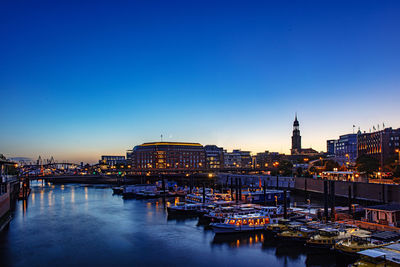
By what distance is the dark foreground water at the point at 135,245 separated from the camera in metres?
32.8

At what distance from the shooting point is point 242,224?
4241 cm

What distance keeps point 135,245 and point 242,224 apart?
14.3m

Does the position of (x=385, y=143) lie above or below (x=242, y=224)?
above

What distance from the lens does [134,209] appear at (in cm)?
6794

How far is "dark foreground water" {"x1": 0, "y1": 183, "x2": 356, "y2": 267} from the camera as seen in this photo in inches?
1293

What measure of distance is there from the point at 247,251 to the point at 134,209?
38.1 m

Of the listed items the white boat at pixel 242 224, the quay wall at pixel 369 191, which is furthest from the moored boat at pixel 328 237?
the quay wall at pixel 369 191

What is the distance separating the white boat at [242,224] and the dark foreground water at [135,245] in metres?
1.43

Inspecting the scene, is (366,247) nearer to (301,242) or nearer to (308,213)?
(301,242)

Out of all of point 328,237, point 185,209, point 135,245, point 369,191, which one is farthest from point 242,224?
point 369,191

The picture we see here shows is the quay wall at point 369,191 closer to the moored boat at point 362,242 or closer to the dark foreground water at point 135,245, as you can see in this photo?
the moored boat at point 362,242

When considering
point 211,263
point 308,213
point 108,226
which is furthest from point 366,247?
point 108,226

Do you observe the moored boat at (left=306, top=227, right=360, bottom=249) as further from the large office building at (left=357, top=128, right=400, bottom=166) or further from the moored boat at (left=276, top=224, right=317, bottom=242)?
the large office building at (left=357, top=128, right=400, bottom=166)

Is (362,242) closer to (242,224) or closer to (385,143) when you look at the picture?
(242,224)
